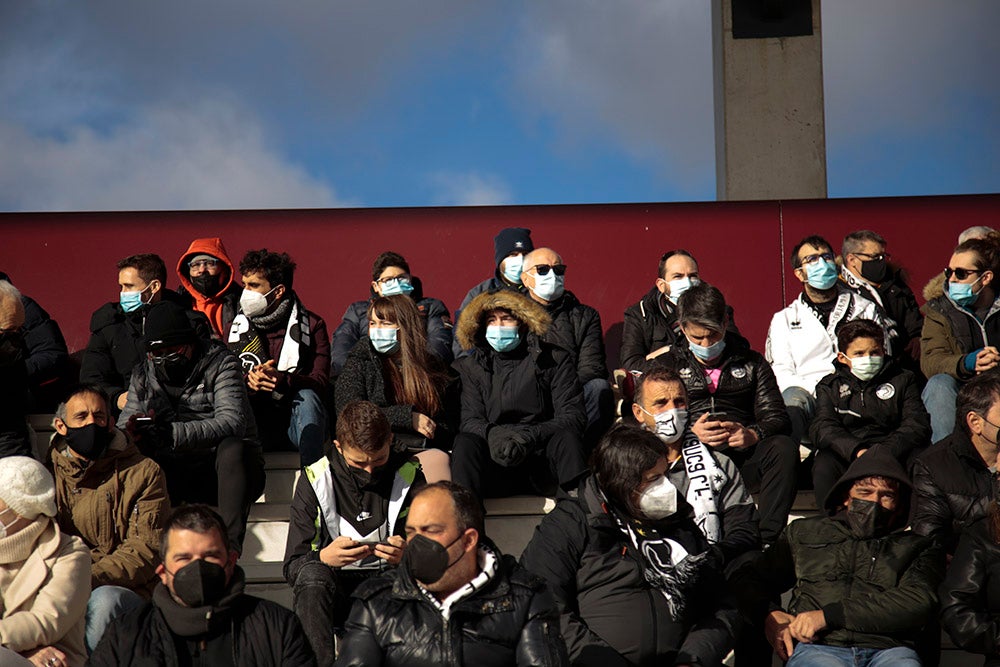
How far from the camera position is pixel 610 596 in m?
5.18

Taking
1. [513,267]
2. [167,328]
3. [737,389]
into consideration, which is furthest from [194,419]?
[737,389]

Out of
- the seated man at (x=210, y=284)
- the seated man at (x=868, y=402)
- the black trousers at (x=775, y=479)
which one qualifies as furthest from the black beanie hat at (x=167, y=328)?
the seated man at (x=868, y=402)

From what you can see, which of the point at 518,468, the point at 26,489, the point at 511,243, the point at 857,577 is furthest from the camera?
the point at 511,243

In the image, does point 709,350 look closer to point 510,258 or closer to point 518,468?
point 518,468

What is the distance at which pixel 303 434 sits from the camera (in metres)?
7.15

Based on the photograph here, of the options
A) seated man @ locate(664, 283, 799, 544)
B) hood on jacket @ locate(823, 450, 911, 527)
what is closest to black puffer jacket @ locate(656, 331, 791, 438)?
seated man @ locate(664, 283, 799, 544)

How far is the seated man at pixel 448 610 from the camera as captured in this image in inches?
177

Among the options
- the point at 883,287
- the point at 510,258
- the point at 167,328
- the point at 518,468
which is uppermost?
the point at 510,258

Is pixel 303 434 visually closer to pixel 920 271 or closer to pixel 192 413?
pixel 192 413

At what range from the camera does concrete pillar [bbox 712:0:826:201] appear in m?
11.2

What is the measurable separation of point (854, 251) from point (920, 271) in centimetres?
209

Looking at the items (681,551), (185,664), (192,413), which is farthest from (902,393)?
(185,664)

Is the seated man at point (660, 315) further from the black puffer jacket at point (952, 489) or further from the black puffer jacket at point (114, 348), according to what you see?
the black puffer jacket at point (114, 348)

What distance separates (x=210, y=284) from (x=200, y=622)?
13.5 ft
